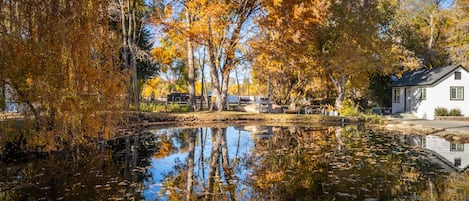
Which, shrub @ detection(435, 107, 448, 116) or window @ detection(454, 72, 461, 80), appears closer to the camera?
shrub @ detection(435, 107, 448, 116)

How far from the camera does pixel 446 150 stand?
10586mm

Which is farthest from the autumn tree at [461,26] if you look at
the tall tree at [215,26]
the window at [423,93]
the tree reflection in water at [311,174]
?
the tree reflection in water at [311,174]

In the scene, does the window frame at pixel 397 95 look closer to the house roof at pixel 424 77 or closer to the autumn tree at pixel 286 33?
the house roof at pixel 424 77

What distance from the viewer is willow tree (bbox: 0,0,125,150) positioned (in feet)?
26.9

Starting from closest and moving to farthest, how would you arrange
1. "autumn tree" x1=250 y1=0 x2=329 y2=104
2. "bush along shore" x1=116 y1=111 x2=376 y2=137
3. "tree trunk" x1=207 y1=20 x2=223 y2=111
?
"bush along shore" x1=116 y1=111 x2=376 y2=137
"autumn tree" x1=250 y1=0 x2=329 y2=104
"tree trunk" x1=207 y1=20 x2=223 y2=111

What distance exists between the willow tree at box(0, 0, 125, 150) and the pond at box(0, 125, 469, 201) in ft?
2.82

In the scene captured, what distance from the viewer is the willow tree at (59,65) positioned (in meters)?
8.21

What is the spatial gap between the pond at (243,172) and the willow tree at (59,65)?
33.8 inches

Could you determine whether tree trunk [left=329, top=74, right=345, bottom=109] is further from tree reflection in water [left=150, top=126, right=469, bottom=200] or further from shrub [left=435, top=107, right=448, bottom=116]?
tree reflection in water [left=150, top=126, right=469, bottom=200]

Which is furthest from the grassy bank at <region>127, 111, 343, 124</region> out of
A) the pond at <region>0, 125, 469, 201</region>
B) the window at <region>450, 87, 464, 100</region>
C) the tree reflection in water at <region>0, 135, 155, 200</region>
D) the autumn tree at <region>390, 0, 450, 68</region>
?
the autumn tree at <region>390, 0, 450, 68</region>

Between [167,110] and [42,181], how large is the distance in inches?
658

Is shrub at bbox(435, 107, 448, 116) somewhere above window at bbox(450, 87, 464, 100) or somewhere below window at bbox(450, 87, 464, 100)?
below

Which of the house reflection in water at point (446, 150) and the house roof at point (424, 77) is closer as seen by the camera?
the house reflection in water at point (446, 150)

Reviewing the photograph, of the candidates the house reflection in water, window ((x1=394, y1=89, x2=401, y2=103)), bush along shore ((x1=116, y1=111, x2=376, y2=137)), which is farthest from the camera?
window ((x1=394, y1=89, x2=401, y2=103))
